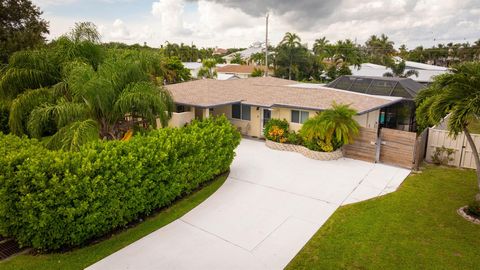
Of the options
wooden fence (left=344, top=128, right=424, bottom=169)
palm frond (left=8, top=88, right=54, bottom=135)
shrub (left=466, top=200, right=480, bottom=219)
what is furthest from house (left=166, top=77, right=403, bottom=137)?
palm frond (left=8, top=88, right=54, bottom=135)

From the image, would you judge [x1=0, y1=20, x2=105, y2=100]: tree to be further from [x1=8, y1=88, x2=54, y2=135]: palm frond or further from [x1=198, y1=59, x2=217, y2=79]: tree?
[x1=198, y1=59, x2=217, y2=79]: tree

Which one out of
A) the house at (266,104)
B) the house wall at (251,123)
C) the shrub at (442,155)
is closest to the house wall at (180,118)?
the house at (266,104)

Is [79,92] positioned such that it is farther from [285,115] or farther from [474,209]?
[474,209]

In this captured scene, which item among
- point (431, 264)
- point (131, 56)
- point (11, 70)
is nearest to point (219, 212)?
point (431, 264)

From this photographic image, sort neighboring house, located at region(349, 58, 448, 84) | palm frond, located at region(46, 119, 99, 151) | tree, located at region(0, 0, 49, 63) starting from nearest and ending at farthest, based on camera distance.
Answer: palm frond, located at region(46, 119, 99, 151), tree, located at region(0, 0, 49, 63), neighboring house, located at region(349, 58, 448, 84)

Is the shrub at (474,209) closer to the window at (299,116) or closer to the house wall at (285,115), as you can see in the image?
the window at (299,116)

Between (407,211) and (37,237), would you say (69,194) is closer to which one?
(37,237)
